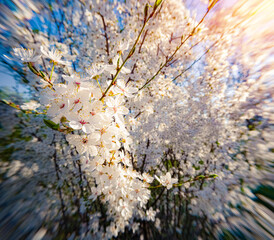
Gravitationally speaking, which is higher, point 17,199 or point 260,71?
point 260,71

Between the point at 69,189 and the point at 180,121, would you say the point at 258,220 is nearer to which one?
the point at 180,121

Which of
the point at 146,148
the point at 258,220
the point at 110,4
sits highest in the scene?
the point at 110,4

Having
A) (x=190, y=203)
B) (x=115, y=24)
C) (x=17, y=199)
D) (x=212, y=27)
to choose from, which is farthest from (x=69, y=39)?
(x=190, y=203)

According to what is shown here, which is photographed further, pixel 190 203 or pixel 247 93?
pixel 190 203

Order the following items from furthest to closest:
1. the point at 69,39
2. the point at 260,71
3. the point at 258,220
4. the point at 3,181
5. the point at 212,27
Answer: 1. the point at 3,181
2. the point at 260,71
3. the point at 69,39
4. the point at 258,220
5. the point at 212,27

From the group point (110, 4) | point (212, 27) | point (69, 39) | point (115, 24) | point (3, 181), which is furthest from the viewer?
point (3, 181)

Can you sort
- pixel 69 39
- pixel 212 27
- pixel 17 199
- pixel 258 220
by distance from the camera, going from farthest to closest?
pixel 17 199
pixel 69 39
pixel 258 220
pixel 212 27

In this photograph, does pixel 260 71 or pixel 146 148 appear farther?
pixel 260 71

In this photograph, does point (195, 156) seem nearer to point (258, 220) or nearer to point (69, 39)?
point (258, 220)

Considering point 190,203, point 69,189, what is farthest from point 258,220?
point 69,189
